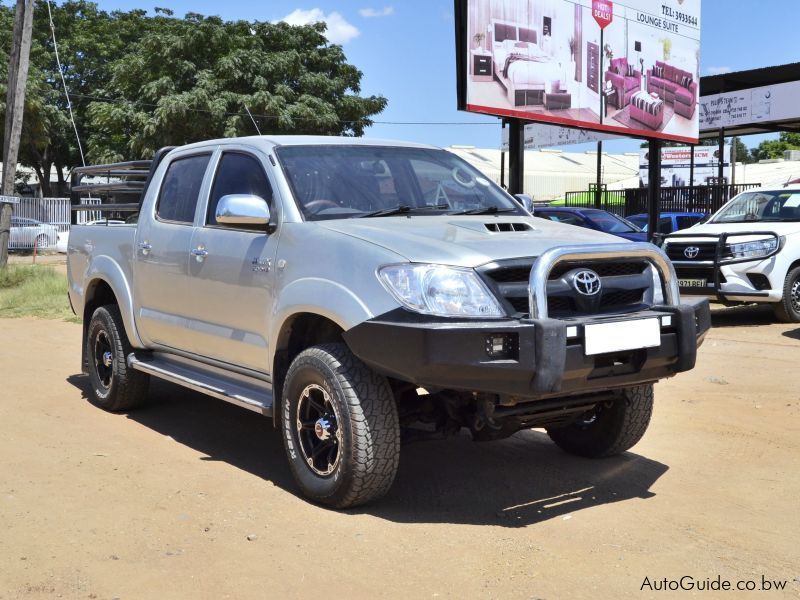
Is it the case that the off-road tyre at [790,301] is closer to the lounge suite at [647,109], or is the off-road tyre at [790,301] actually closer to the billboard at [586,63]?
the billboard at [586,63]

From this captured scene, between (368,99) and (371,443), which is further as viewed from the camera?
(368,99)

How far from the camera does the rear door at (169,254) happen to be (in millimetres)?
5922

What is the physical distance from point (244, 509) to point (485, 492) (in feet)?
4.07

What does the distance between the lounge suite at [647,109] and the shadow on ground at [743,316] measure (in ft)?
15.9

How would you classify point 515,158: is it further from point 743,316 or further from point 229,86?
point 229,86

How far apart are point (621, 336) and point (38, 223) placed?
31965 millimetres

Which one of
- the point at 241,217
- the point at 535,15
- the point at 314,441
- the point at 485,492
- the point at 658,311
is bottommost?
the point at 485,492

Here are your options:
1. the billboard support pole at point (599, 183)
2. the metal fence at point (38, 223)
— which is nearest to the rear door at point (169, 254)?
the billboard support pole at point (599, 183)

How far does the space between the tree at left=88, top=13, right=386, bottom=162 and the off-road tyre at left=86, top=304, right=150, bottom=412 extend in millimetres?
25864

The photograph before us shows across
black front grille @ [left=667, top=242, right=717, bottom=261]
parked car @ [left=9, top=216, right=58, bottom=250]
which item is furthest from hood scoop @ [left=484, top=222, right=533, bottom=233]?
parked car @ [left=9, top=216, right=58, bottom=250]

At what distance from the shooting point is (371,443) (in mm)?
4375

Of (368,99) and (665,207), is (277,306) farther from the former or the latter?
(368,99)

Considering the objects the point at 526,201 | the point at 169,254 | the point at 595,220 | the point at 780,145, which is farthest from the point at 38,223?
the point at 780,145

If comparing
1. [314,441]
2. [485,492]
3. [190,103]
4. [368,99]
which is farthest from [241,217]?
[368,99]
